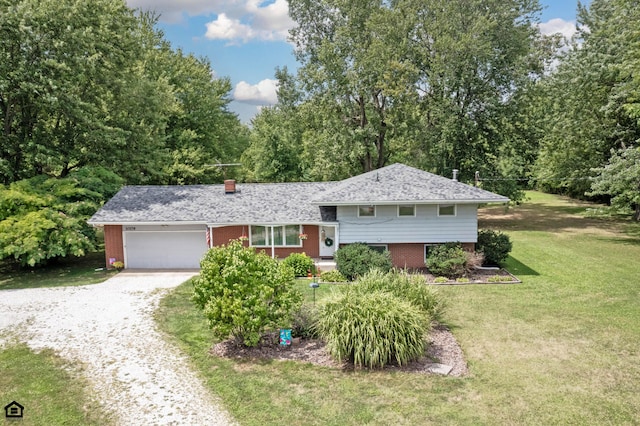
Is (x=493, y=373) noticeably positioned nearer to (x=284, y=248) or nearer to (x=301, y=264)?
(x=301, y=264)

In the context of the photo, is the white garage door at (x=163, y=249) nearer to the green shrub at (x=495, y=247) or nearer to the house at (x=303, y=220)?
the house at (x=303, y=220)

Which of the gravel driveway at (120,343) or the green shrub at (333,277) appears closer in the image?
the gravel driveway at (120,343)

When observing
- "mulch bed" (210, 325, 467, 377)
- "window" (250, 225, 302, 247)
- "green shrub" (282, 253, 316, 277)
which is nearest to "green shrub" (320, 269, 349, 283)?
"green shrub" (282, 253, 316, 277)

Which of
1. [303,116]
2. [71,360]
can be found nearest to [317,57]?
[303,116]

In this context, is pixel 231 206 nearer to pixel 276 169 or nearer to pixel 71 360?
pixel 71 360

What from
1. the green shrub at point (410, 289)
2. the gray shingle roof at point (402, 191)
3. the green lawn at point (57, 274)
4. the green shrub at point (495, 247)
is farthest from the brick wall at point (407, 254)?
the green lawn at point (57, 274)

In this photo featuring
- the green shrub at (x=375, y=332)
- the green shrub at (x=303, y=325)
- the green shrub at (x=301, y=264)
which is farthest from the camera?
the green shrub at (x=301, y=264)

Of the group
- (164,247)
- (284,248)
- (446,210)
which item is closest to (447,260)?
(446,210)
